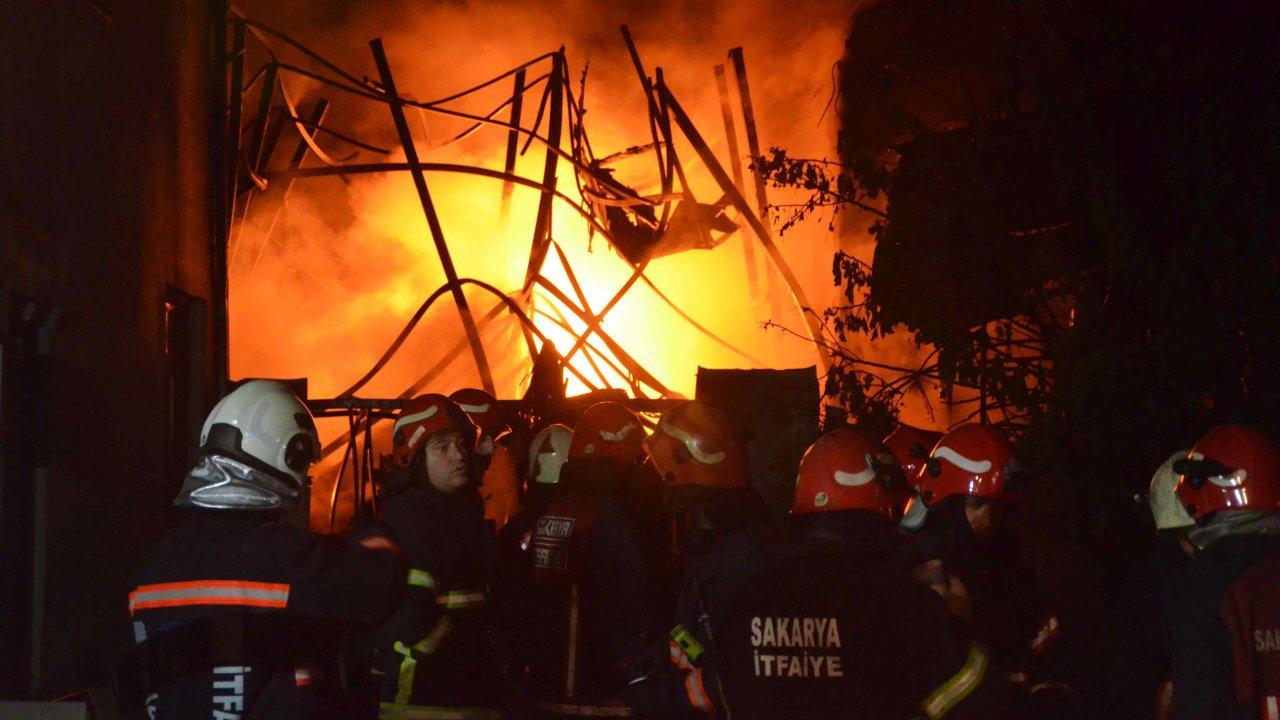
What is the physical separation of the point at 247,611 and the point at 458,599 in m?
1.45

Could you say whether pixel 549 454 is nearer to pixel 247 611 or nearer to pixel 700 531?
pixel 700 531

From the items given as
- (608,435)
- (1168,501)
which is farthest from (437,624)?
(1168,501)

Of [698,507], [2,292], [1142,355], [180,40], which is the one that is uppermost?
[180,40]

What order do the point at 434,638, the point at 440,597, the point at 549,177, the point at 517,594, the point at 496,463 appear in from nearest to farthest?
the point at 434,638 → the point at 440,597 → the point at 517,594 → the point at 496,463 → the point at 549,177

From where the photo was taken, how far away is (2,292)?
4566 millimetres

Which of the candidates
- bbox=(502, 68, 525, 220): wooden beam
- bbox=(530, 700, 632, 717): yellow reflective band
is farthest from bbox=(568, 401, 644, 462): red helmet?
bbox=(502, 68, 525, 220): wooden beam

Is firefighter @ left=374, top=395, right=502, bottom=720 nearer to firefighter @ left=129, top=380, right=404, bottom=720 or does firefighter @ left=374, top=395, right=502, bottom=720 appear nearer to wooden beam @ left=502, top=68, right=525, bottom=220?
firefighter @ left=129, top=380, right=404, bottom=720

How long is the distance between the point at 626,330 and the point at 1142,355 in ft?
23.7

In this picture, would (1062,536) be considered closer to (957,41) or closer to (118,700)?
(118,700)

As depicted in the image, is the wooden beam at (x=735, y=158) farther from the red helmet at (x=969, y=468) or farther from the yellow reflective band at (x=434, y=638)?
the yellow reflective band at (x=434, y=638)

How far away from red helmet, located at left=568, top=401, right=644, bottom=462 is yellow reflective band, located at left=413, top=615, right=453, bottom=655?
6.50 feet

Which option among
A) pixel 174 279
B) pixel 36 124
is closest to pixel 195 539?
pixel 36 124

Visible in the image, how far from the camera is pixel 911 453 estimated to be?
5352mm

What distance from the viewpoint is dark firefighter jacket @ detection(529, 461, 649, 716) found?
550cm
